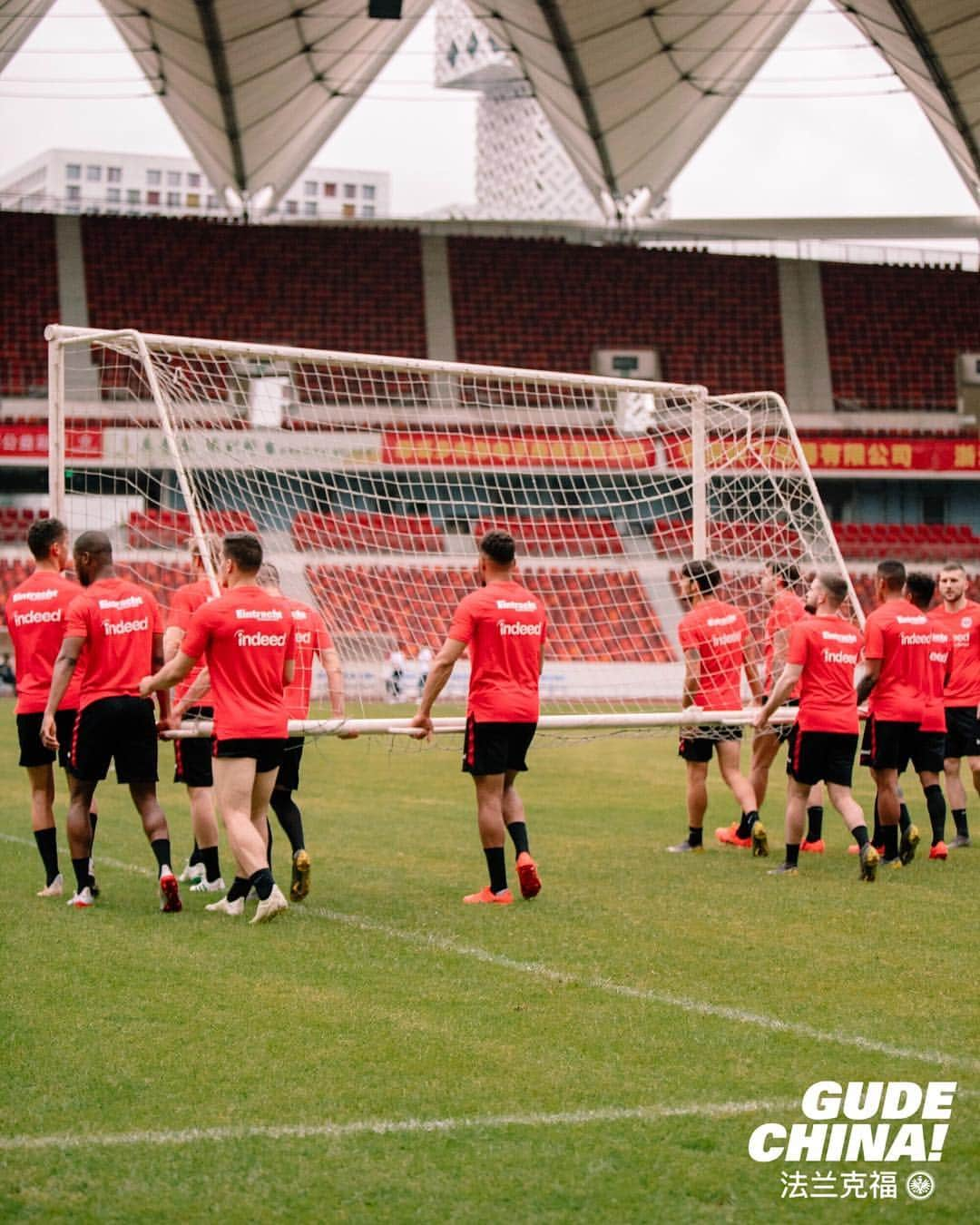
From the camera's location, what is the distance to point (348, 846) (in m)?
10.8

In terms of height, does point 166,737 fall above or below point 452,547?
below

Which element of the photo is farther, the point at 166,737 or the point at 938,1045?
the point at 166,737

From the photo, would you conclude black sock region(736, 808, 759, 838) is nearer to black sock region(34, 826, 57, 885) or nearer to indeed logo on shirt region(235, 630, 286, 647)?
indeed logo on shirt region(235, 630, 286, 647)

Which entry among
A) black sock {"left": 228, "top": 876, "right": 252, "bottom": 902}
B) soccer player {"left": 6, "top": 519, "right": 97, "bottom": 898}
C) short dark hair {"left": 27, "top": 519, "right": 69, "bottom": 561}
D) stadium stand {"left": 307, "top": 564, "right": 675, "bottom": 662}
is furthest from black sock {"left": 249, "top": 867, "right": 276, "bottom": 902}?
stadium stand {"left": 307, "top": 564, "right": 675, "bottom": 662}

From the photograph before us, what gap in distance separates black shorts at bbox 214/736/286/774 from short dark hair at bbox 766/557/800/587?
459 centimetres

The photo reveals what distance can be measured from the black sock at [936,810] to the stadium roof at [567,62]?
19944 millimetres

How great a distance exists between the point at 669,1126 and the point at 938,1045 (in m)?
1.32

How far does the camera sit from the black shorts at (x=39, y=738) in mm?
8352

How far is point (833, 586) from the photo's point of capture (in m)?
9.15

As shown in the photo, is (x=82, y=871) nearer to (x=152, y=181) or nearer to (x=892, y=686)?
(x=892, y=686)

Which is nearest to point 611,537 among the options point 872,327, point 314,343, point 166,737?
point 166,737

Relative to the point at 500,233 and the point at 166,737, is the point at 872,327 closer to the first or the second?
the point at 500,233

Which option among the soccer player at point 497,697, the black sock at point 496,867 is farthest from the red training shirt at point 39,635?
the black sock at point 496,867

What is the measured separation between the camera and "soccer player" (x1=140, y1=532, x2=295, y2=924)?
749cm
